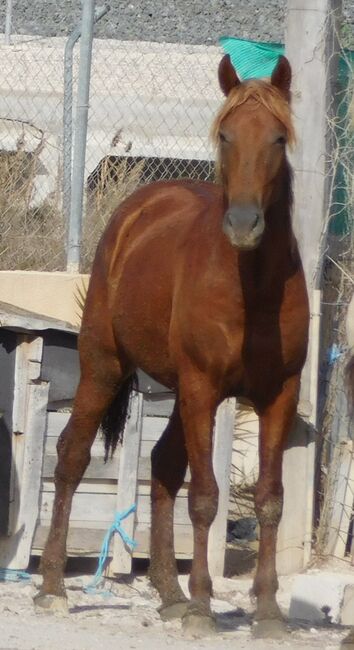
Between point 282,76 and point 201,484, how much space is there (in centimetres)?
163

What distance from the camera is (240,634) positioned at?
5137 millimetres

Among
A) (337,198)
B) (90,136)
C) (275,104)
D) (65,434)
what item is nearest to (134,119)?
(90,136)

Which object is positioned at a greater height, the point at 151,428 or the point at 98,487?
the point at 151,428

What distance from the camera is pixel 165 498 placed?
5969 millimetres

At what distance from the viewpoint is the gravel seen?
20047 mm

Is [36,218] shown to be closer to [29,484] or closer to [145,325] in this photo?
[29,484]

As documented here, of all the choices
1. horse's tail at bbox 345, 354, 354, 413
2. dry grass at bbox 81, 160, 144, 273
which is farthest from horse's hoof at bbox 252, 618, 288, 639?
dry grass at bbox 81, 160, 144, 273

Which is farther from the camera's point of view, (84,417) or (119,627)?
(84,417)

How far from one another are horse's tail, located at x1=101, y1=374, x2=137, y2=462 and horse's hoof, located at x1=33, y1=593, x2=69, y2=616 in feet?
3.05

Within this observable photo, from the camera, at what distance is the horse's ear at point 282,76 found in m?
5.07

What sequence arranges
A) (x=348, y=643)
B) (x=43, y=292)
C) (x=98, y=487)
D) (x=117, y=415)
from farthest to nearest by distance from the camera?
(x=43, y=292)
(x=98, y=487)
(x=117, y=415)
(x=348, y=643)

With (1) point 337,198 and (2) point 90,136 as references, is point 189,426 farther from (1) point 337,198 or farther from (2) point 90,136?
(2) point 90,136

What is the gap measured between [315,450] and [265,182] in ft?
9.07

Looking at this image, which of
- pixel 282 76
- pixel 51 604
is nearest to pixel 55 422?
pixel 51 604
